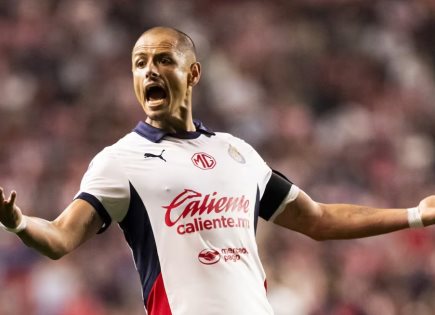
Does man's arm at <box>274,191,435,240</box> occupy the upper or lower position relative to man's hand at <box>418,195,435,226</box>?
lower

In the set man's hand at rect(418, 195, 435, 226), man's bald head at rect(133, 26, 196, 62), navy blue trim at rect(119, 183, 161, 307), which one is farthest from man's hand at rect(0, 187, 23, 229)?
man's hand at rect(418, 195, 435, 226)

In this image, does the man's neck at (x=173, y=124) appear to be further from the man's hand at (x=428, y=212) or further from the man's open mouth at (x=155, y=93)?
the man's hand at (x=428, y=212)

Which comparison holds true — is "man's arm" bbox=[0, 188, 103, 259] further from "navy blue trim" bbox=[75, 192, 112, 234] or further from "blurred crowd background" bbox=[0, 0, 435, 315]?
"blurred crowd background" bbox=[0, 0, 435, 315]

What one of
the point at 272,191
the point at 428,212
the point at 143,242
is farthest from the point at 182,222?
the point at 428,212

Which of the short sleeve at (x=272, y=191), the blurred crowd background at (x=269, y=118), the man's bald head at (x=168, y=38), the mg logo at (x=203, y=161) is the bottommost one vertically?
the blurred crowd background at (x=269, y=118)

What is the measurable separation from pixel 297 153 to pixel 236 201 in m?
6.51

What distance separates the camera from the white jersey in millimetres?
4703

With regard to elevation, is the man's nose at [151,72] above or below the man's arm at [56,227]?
above

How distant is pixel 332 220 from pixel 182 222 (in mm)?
926

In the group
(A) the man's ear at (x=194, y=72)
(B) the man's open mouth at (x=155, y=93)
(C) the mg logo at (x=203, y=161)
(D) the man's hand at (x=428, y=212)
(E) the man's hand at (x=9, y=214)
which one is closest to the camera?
(E) the man's hand at (x=9, y=214)

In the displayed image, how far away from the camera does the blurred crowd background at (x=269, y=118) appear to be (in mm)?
9594

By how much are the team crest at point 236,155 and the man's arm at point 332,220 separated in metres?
0.35

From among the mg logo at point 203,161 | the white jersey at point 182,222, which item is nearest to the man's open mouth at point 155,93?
the white jersey at point 182,222

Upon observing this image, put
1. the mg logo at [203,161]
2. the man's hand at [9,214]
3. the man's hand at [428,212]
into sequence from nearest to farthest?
the man's hand at [9,214] < the mg logo at [203,161] < the man's hand at [428,212]
